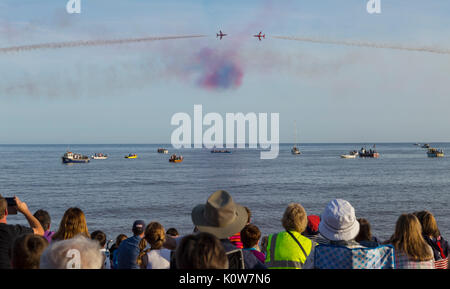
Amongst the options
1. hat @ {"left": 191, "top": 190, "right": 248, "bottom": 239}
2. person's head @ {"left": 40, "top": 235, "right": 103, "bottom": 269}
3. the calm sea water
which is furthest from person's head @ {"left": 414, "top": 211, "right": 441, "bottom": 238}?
the calm sea water

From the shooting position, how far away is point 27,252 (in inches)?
181

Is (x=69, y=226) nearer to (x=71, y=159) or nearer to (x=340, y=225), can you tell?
(x=340, y=225)

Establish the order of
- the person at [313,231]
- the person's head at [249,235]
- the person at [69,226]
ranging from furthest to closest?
the person at [313,231] → the person at [69,226] → the person's head at [249,235]

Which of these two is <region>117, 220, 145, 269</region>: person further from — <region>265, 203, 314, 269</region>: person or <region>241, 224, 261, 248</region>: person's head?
<region>265, 203, 314, 269</region>: person

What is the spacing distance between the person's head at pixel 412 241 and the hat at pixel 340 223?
3.11 ft

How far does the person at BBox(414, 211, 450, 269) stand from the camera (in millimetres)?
6500

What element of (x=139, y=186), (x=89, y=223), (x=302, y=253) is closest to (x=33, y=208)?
(x=89, y=223)

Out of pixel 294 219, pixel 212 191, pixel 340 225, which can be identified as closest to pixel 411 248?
pixel 340 225

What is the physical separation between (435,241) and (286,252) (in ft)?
8.11

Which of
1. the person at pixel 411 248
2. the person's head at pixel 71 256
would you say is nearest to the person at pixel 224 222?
the person's head at pixel 71 256

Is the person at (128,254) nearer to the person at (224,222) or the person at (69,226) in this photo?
the person at (69,226)

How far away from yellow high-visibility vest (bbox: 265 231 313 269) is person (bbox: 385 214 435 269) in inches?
46.3

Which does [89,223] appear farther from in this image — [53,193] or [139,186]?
[139,186]

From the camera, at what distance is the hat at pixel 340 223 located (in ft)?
17.3
